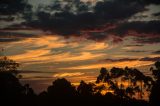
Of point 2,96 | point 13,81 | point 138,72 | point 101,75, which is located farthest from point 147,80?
point 2,96

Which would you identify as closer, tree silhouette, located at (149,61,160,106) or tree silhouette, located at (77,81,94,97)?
tree silhouette, located at (149,61,160,106)

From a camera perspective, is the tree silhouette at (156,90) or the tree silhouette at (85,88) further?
the tree silhouette at (85,88)

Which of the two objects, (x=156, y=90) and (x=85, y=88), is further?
(x=85, y=88)

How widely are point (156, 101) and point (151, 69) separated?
16.4 meters

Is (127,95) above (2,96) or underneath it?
underneath

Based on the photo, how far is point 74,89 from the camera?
114500 millimetres

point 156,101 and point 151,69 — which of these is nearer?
point 156,101

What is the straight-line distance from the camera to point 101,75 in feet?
364

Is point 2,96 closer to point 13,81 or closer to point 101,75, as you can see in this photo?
point 13,81

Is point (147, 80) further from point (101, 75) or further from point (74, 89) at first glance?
point (74, 89)

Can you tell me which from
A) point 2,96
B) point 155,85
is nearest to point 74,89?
point 155,85

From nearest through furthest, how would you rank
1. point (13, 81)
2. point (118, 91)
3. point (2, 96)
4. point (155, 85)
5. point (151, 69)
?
point (2, 96) → point (13, 81) → point (155, 85) → point (151, 69) → point (118, 91)

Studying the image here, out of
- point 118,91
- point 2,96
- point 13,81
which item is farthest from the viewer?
point 118,91

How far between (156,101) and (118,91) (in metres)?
23.7
